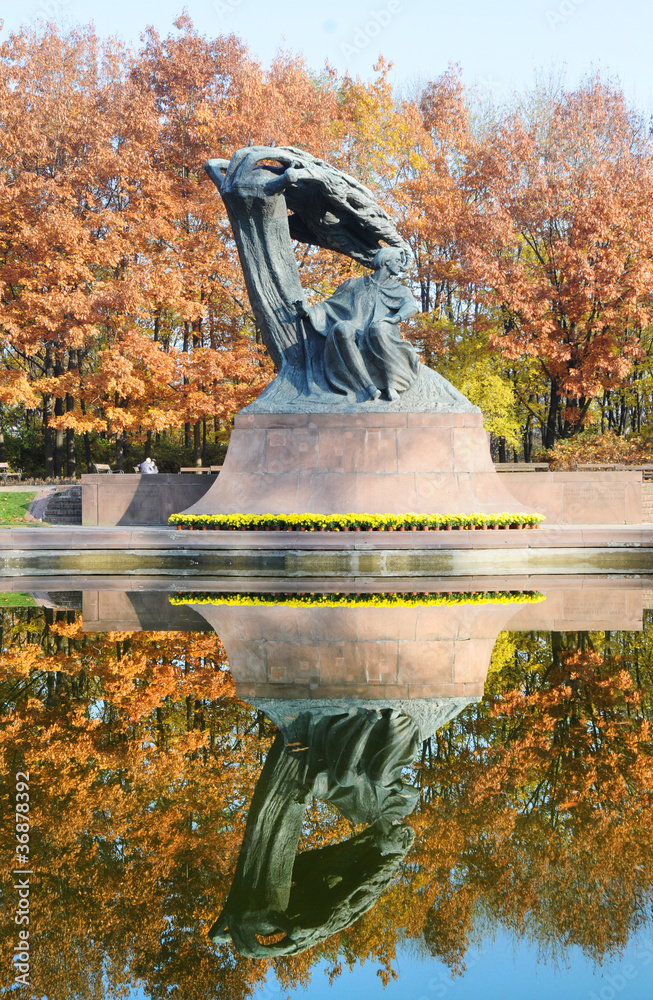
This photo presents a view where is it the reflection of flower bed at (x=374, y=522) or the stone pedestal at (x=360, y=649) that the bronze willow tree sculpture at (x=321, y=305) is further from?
the stone pedestal at (x=360, y=649)

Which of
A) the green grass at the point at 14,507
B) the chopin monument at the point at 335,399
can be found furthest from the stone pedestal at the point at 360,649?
the green grass at the point at 14,507

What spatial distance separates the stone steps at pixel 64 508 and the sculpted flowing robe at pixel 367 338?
314 inches

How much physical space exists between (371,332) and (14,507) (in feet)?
33.6

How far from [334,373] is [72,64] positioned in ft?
60.8

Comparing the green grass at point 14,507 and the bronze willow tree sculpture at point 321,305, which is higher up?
the bronze willow tree sculpture at point 321,305

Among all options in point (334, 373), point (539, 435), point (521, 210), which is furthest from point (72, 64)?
point (539, 435)

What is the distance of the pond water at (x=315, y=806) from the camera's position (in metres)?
2.65

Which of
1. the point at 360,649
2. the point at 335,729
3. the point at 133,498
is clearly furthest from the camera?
the point at 133,498

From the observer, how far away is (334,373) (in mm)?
16781

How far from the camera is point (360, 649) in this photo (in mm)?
6984

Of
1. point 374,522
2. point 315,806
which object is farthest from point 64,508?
point 315,806

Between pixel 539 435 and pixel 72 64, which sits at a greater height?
pixel 72 64

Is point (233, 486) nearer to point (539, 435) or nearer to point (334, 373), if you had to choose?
point (334, 373)

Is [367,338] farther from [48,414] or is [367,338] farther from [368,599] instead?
[48,414]
